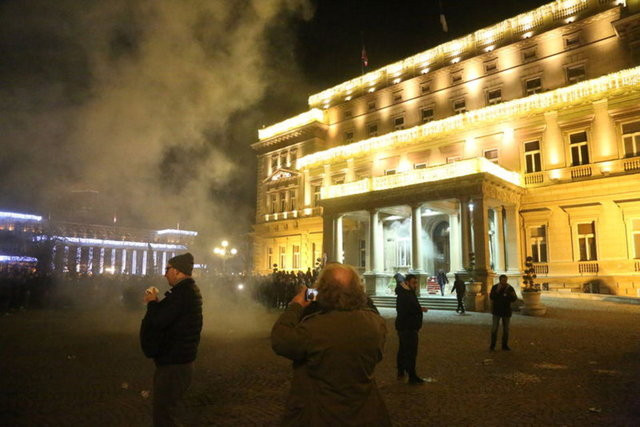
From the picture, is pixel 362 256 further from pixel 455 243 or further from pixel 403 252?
pixel 455 243

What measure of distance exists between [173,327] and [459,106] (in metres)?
32.6

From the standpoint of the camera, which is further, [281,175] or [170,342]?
[281,175]

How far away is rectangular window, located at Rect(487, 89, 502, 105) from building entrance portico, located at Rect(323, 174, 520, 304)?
7.46 metres

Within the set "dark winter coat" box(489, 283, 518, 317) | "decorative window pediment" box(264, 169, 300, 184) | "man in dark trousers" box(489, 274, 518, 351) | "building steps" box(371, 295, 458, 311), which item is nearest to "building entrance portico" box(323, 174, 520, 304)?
"building steps" box(371, 295, 458, 311)

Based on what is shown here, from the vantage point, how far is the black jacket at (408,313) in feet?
26.0

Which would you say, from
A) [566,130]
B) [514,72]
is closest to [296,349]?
[566,130]

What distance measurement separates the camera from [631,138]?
25109 millimetres

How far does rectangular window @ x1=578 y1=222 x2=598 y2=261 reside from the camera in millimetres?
25766

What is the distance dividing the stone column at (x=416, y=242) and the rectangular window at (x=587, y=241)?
9785 millimetres

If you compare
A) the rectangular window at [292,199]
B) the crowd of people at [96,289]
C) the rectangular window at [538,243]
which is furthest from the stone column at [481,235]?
the rectangular window at [292,199]

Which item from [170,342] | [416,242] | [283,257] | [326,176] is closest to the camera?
[170,342]

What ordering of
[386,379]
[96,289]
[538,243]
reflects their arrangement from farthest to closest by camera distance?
[538,243] < [96,289] < [386,379]

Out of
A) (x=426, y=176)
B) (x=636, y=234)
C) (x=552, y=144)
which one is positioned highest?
(x=552, y=144)

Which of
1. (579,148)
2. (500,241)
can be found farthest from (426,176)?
(579,148)
